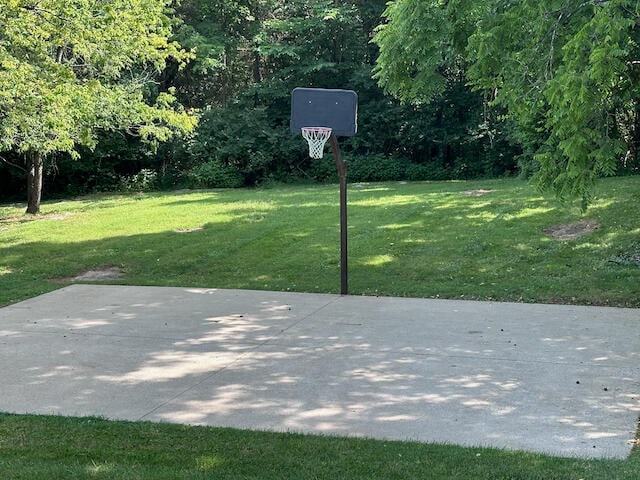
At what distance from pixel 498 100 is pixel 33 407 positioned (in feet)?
20.8

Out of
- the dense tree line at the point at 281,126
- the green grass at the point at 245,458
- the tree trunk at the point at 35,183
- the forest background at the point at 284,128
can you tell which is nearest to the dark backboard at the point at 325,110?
the green grass at the point at 245,458

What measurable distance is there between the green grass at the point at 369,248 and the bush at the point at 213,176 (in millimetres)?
8388

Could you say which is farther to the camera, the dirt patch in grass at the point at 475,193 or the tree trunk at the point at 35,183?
the tree trunk at the point at 35,183

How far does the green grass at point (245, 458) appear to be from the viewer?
12.5 ft

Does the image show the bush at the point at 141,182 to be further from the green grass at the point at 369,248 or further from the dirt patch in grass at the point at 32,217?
the green grass at the point at 369,248

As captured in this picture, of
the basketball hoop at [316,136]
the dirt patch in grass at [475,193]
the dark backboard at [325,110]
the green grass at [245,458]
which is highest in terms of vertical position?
the dark backboard at [325,110]

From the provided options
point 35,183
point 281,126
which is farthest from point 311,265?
point 281,126

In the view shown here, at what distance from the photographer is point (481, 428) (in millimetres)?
4551

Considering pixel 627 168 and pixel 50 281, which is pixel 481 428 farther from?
pixel 627 168

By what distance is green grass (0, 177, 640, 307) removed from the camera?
9.93 metres

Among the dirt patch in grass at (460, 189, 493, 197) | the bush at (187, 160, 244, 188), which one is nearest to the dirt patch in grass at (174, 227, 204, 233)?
the dirt patch in grass at (460, 189, 493, 197)

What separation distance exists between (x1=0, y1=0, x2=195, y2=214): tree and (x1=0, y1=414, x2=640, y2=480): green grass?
7.59 metres

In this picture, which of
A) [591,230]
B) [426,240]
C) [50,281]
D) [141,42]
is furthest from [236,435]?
[141,42]

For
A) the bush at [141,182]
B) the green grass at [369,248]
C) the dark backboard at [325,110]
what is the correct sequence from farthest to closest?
the bush at [141,182]
the green grass at [369,248]
the dark backboard at [325,110]
